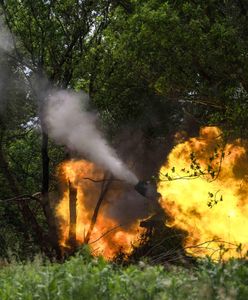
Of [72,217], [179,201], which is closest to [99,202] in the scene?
[72,217]

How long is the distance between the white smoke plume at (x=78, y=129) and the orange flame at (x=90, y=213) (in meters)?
0.63

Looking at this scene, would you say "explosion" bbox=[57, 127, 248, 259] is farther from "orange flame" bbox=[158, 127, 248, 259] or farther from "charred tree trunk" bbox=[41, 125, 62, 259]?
"charred tree trunk" bbox=[41, 125, 62, 259]

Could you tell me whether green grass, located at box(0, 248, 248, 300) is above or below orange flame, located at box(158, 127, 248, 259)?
below

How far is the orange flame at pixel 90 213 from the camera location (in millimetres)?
20562

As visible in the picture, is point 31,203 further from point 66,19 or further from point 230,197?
point 230,197

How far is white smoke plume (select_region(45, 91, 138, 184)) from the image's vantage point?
66.8ft

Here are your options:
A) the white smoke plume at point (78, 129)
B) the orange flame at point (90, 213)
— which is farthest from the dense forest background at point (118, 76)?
the orange flame at point (90, 213)

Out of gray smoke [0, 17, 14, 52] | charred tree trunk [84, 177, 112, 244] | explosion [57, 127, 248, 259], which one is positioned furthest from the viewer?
charred tree trunk [84, 177, 112, 244]

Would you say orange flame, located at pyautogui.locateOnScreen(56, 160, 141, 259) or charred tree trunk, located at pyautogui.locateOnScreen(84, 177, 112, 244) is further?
orange flame, located at pyautogui.locateOnScreen(56, 160, 141, 259)

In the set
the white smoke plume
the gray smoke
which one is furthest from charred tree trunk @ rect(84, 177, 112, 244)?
the gray smoke

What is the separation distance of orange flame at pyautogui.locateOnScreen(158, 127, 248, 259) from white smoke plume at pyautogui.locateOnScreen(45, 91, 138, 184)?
2920 mm

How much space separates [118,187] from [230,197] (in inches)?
214

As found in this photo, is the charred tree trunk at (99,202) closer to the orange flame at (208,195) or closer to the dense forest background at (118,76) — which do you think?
the dense forest background at (118,76)

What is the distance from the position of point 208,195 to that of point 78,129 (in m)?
5.87
